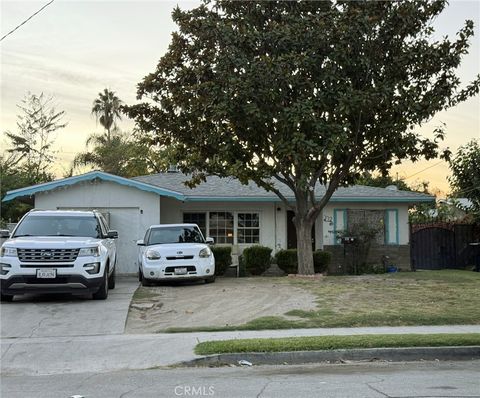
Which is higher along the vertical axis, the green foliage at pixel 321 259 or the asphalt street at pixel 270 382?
the green foliage at pixel 321 259

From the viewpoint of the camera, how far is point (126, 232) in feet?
64.8

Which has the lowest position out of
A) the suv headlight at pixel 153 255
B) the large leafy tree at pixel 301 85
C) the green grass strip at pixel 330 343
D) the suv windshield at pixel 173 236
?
the green grass strip at pixel 330 343

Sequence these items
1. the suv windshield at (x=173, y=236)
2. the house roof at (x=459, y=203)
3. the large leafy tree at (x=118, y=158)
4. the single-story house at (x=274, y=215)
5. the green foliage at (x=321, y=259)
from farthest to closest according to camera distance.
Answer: the large leafy tree at (x=118, y=158) → the house roof at (x=459, y=203) → the single-story house at (x=274, y=215) → the green foliage at (x=321, y=259) → the suv windshield at (x=173, y=236)

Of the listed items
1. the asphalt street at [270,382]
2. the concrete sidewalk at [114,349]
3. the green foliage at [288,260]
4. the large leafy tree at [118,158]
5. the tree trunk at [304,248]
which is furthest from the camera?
the large leafy tree at [118,158]

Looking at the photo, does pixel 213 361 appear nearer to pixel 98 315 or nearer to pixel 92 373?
pixel 92 373

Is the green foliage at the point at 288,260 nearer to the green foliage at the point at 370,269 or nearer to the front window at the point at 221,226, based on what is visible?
the front window at the point at 221,226

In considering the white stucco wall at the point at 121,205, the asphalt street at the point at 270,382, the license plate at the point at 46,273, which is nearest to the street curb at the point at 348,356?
the asphalt street at the point at 270,382

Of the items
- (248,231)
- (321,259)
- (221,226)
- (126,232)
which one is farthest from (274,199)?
(126,232)

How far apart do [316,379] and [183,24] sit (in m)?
12.8

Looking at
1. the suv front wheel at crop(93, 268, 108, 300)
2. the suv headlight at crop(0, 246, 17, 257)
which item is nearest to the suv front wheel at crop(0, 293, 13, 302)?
the suv headlight at crop(0, 246, 17, 257)

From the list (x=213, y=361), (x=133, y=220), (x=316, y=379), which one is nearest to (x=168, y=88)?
(x=133, y=220)

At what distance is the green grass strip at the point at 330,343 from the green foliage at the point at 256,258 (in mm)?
10900

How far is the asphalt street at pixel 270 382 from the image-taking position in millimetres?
6477

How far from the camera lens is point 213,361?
27.6ft
